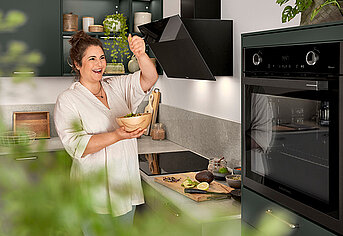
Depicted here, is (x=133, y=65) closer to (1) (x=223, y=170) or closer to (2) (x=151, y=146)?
(2) (x=151, y=146)

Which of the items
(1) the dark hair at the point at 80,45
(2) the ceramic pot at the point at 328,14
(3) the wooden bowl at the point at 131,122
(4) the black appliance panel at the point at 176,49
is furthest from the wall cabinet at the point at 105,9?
Result: (2) the ceramic pot at the point at 328,14

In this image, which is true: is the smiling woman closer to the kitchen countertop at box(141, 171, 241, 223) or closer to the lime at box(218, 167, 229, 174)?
the kitchen countertop at box(141, 171, 241, 223)

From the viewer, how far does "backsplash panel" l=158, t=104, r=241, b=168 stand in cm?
290

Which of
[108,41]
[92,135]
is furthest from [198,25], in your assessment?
[108,41]

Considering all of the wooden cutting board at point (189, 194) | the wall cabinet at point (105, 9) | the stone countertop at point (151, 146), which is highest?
the wall cabinet at point (105, 9)

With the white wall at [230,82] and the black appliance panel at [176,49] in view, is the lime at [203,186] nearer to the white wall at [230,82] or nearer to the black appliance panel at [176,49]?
the white wall at [230,82]

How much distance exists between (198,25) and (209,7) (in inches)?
11.1

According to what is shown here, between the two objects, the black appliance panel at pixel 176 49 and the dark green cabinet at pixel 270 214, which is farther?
the black appliance panel at pixel 176 49

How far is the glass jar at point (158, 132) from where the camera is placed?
160 inches

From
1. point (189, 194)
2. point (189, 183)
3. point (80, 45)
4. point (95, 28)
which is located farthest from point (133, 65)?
point (189, 194)

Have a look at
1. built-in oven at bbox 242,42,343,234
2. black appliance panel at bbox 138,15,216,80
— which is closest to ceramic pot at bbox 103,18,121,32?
black appliance panel at bbox 138,15,216,80

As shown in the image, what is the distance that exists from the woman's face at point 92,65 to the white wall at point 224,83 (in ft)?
0.83

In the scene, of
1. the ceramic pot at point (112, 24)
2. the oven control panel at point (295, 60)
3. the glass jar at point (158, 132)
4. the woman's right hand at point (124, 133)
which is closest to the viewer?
the oven control panel at point (295, 60)

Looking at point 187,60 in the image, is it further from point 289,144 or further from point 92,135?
point 289,144
